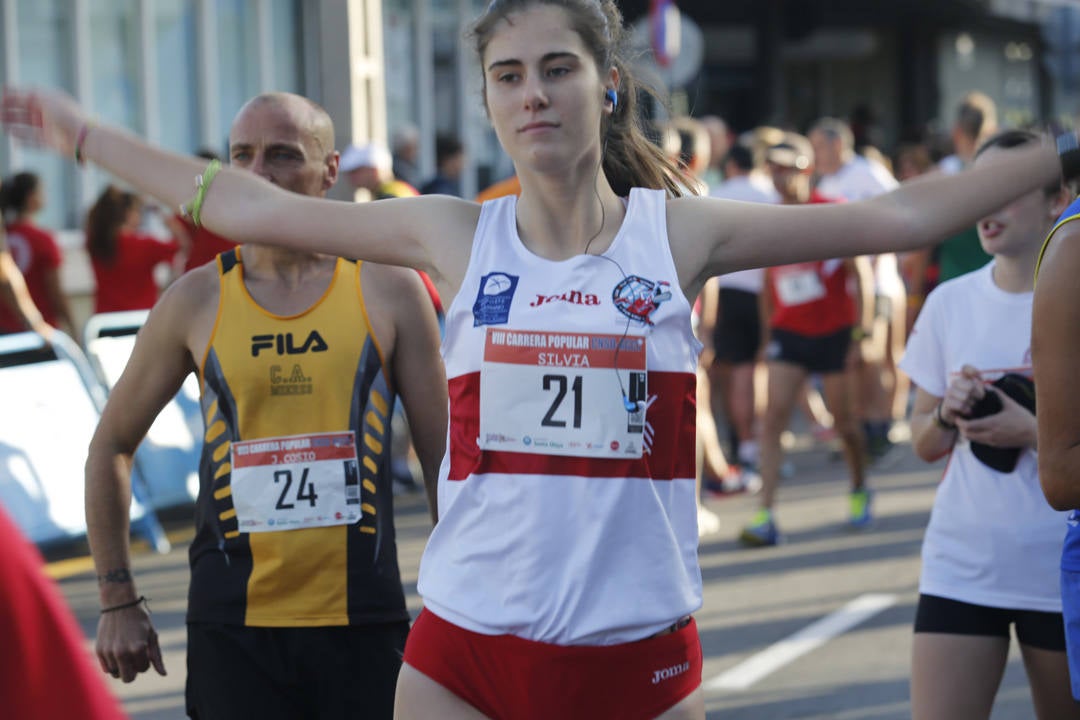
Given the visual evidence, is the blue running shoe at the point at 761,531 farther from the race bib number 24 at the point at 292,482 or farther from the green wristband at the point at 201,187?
the green wristband at the point at 201,187

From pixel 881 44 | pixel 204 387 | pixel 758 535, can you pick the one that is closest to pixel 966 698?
pixel 204 387

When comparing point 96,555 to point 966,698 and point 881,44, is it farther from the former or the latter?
point 881,44

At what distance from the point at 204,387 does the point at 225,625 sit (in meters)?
0.51

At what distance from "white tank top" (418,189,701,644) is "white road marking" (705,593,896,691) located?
3.54 meters

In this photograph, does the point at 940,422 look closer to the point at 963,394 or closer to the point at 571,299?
the point at 963,394

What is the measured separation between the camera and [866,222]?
9.25 ft

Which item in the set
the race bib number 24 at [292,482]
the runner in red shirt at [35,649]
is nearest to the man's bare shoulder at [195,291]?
the race bib number 24 at [292,482]

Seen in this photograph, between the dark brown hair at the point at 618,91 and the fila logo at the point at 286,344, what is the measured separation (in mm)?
795

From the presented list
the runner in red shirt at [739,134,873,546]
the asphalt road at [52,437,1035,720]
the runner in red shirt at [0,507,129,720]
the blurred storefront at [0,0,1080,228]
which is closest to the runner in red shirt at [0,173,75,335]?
the asphalt road at [52,437,1035,720]

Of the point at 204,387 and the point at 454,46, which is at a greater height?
the point at 454,46

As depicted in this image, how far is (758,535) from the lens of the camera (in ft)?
28.9

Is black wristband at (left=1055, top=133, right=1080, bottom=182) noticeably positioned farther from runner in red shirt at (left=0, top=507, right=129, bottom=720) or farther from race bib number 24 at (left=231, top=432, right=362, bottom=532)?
runner in red shirt at (left=0, top=507, right=129, bottom=720)

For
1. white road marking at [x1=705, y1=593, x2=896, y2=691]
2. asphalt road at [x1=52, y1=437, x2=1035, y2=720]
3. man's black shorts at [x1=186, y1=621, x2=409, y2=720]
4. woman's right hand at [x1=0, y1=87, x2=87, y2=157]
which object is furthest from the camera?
white road marking at [x1=705, y1=593, x2=896, y2=691]

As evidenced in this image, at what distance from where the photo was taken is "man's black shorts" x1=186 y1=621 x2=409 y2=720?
11.2 feet
